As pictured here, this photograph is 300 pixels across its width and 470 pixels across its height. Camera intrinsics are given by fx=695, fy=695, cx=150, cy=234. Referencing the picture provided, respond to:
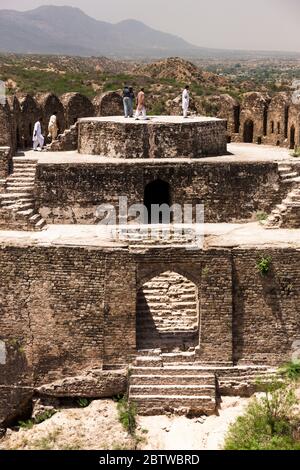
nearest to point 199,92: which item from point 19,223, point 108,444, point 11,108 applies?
point 11,108

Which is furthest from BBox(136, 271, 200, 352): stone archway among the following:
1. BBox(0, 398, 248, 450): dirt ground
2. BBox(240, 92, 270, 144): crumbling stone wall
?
BBox(240, 92, 270, 144): crumbling stone wall

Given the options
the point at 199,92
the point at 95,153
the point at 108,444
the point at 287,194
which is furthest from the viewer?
the point at 199,92

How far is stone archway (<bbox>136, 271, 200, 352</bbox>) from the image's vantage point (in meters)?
14.4

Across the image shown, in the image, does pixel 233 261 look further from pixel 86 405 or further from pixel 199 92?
pixel 199 92

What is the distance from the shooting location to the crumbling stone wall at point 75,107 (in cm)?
2122

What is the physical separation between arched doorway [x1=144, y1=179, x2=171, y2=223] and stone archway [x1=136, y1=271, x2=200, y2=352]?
1617 millimetres

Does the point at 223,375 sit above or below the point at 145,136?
below

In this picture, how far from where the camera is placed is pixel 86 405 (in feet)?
46.6

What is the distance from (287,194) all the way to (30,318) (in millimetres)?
6758

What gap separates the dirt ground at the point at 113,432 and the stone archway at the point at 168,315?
1.47m

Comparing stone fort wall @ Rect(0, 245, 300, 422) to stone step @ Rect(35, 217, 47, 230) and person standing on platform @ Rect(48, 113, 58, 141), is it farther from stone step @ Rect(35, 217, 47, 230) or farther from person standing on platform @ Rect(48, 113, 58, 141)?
person standing on platform @ Rect(48, 113, 58, 141)
